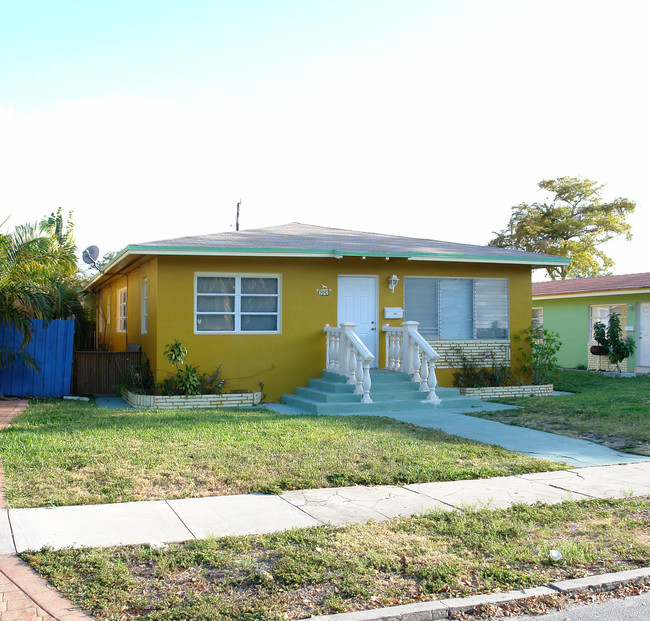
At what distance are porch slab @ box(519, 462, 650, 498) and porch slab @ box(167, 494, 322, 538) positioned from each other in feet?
9.28

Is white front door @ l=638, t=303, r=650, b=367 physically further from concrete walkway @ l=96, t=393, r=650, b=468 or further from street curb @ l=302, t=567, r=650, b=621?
street curb @ l=302, t=567, r=650, b=621

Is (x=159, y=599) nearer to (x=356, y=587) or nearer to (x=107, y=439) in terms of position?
(x=356, y=587)

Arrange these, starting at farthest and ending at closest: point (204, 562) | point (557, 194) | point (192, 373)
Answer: point (557, 194) → point (192, 373) → point (204, 562)

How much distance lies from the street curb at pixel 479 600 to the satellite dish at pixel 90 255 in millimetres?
18077

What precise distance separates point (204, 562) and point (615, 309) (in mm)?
22415

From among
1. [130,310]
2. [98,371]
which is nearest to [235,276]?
[98,371]

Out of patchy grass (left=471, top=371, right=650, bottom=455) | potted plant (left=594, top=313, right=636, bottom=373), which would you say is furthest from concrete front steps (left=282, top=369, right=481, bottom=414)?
potted plant (left=594, top=313, right=636, bottom=373)

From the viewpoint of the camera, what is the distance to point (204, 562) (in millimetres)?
4723

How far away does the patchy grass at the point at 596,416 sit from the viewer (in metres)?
9.79

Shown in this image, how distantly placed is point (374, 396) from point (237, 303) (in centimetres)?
358

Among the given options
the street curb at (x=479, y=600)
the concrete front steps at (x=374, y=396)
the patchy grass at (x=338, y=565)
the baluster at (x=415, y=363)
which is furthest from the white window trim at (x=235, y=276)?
the street curb at (x=479, y=600)

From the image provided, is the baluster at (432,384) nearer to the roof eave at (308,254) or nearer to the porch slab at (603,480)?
the roof eave at (308,254)

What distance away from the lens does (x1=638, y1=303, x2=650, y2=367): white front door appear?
22500mm

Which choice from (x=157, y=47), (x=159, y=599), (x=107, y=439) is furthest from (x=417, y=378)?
(x=159, y=599)
